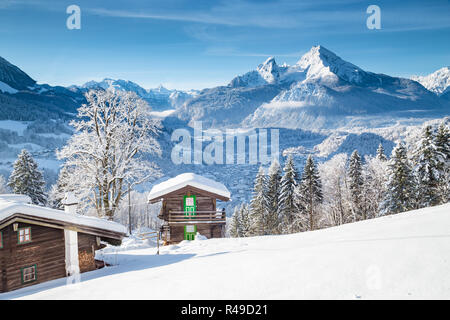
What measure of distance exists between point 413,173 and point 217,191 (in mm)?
20120

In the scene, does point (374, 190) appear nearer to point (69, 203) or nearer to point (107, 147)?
point (107, 147)

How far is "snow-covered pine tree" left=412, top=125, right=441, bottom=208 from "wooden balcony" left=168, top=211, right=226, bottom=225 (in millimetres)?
19848

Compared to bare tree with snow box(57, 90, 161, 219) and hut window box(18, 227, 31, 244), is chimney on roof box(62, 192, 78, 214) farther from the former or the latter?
bare tree with snow box(57, 90, 161, 219)

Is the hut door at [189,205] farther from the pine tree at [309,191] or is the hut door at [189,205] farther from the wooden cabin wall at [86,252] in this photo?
the pine tree at [309,191]

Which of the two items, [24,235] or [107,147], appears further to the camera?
[107,147]

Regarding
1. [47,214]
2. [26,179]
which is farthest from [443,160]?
[26,179]

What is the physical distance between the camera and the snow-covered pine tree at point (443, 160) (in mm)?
25042

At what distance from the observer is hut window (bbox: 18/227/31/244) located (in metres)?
13.0

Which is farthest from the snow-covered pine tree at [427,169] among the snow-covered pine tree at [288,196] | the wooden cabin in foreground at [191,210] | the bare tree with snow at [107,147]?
the bare tree with snow at [107,147]

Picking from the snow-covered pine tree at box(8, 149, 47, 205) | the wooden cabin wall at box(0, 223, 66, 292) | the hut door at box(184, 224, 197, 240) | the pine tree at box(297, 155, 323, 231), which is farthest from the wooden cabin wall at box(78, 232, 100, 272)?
the pine tree at box(297, 155, 323, 231)

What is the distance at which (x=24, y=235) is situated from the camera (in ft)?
43.0

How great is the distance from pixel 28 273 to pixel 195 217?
458 inches
